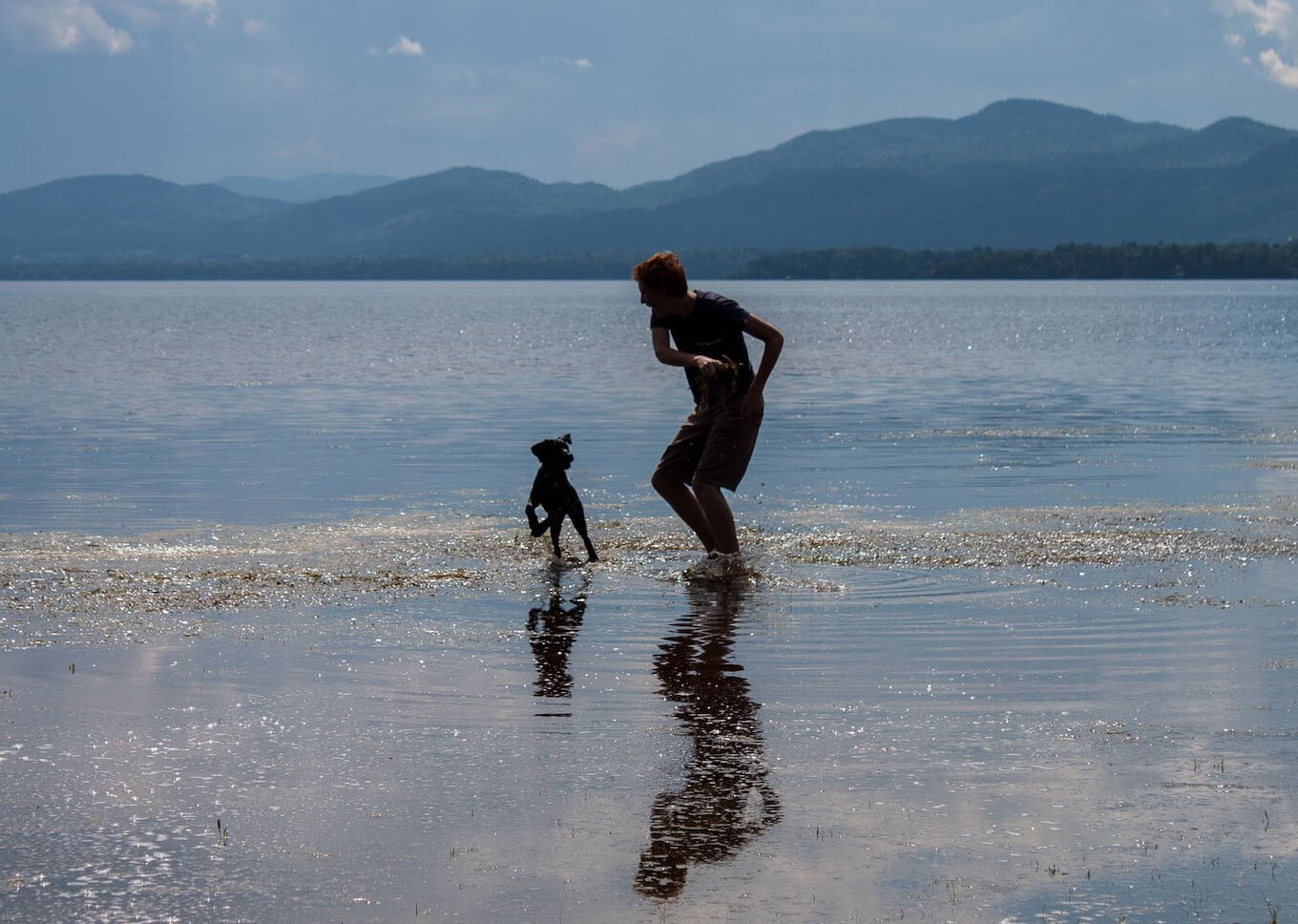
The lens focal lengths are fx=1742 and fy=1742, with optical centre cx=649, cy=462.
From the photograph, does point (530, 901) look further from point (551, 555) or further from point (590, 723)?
point (551, 555)

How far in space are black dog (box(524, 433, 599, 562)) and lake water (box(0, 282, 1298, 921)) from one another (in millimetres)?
281

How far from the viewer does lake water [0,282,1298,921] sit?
5.24 meters

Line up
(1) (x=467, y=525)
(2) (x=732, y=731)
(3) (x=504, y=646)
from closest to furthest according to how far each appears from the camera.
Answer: (2) (x=732, y=731), (3) (x=504, y=646), (1) (x=467, y=525)

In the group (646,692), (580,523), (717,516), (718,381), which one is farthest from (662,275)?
(646,692)

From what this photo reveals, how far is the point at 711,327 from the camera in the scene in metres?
10.9

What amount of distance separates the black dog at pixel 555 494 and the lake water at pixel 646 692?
0.28 metres

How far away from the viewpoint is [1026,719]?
282 inches

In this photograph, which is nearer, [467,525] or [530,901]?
[530,901]

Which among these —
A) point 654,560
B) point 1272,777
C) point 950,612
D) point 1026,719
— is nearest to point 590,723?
point 1026,719

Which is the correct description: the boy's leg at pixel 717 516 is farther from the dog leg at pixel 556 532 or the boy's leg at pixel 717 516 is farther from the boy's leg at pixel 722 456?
the dog leg at pixel 556 532

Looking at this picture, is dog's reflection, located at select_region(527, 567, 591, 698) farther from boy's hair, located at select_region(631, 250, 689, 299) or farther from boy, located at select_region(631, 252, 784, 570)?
boy's hair, located at select_region(631, 250, 689, 299)

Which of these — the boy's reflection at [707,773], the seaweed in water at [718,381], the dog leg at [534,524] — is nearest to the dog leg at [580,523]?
the dog leg at [534,524]

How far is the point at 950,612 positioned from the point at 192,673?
421 centimetres

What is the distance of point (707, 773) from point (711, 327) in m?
4.98
